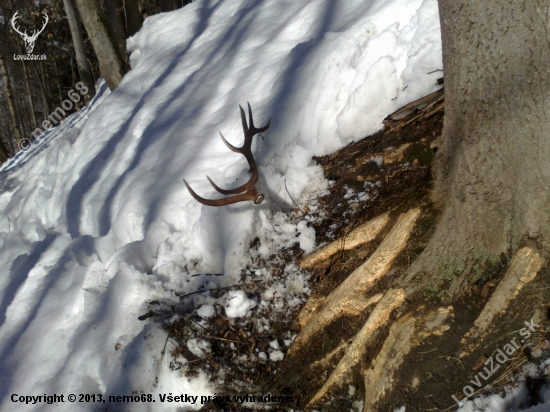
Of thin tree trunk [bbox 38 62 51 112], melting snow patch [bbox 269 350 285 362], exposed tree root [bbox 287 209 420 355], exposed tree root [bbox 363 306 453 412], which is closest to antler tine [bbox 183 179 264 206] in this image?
exposed tree root [bbox 287 209 420 355]

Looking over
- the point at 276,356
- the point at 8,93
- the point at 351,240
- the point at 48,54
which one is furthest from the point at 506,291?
the point at 48,54

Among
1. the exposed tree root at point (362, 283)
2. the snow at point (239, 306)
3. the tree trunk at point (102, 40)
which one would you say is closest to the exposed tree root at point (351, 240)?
the exposed tree root at point (362, 283)

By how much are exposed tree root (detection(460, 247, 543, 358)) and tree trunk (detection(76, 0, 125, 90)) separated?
21.5 ft

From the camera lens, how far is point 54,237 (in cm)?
435

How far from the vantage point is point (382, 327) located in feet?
7.15

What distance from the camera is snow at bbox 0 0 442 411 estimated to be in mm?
2891

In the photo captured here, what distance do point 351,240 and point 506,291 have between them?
112 centimetres

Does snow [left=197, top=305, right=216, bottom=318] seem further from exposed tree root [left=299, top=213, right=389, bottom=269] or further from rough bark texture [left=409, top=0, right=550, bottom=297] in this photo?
rough bark texture [left=409, top=0, right=550, bottom=297]

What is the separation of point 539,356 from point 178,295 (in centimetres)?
227

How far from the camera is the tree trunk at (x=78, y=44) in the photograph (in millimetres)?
8945

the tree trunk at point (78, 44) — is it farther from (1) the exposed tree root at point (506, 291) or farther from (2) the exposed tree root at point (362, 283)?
(1) the exposed tree root at point (506, 291)

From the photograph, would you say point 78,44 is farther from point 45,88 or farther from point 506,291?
point 45,88

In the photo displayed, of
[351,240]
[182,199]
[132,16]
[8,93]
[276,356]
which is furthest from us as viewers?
[8,93]

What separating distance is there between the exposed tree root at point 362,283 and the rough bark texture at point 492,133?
0.75 feet
